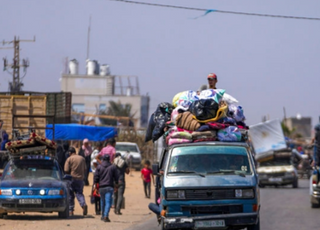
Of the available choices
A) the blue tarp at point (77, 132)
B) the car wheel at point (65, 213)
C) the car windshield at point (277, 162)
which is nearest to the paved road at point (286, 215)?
the car wheel at point (65, 213)

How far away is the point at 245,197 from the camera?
1151 centimetres

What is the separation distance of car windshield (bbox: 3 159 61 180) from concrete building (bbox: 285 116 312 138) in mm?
112155

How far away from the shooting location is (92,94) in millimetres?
86250

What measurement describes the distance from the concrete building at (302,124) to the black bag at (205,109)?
116 meters

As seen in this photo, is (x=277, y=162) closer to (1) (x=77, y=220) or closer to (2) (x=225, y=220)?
(1) (x=77, y=220)

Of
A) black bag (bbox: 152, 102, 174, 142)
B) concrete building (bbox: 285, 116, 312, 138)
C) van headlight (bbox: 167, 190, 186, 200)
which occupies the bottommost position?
concrete building (bbox: 285, 116, 312, 138)

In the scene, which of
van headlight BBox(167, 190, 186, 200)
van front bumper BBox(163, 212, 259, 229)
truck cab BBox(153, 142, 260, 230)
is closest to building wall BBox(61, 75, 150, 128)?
truck cab BBox(153, 142, 260, 230)

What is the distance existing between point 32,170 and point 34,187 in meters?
0.94

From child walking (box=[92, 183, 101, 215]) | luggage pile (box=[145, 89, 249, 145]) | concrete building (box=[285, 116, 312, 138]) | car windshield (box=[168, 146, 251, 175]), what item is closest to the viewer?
car windshield (box=[168, 146, 251, 175])

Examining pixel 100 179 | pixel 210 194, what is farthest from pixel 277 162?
pixel 210 194

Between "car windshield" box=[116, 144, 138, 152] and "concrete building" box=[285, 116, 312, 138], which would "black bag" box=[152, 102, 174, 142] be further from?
"concrete building" box=[285, 116, 312, 138]

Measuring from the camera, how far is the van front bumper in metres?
11.3

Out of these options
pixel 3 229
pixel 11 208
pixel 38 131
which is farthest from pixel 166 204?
pixel 38 131

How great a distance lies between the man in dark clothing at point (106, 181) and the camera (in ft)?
53.6
